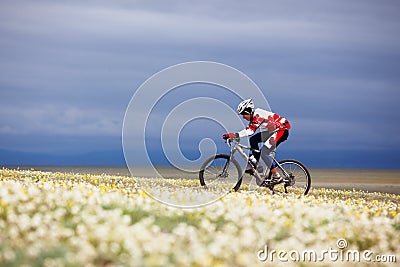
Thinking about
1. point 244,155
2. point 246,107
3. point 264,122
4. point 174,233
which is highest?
point 246,107

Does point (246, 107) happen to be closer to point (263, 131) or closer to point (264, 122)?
point (264, 122)

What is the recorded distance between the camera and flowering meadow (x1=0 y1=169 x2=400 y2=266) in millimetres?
7949

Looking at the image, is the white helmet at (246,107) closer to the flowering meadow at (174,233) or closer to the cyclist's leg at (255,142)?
the cyclist's leg at (255,142)

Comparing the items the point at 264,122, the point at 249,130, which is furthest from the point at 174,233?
the point at 264,122

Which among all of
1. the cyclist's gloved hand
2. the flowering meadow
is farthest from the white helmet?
the flowering meadow

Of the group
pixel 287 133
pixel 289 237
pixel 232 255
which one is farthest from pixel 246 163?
pixel 232 255

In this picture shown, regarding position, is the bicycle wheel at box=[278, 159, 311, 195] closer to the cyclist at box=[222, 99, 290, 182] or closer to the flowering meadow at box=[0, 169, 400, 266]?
the cyclist at box=[222, 99, 290, 182]

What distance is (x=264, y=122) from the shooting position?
18453 mm

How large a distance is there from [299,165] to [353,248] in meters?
9.38

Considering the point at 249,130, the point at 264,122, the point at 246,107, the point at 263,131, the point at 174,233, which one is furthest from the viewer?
the point at 263,131

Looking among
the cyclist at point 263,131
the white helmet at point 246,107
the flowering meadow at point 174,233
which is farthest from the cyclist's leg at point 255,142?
the flowering meadow at point 174,233

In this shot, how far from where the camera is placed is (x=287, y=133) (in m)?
18.8

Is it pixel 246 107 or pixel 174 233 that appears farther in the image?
pixel 246 107

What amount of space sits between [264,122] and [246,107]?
35.5 inches
